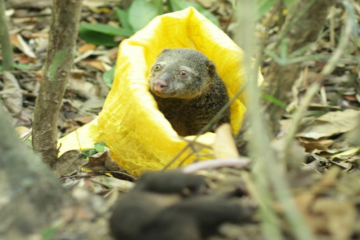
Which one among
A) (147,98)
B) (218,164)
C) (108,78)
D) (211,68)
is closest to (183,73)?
(211,68)

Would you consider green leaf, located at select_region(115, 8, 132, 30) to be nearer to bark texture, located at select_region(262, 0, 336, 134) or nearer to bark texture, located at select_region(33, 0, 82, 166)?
bark texture, located at select_region(33, 0, 82, 166)

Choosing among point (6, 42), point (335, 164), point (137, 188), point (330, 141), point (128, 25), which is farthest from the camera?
point (128, 25)

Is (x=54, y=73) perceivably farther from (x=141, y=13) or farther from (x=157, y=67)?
(x=141, y=13)

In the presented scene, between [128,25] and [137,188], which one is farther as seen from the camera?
[128,25]

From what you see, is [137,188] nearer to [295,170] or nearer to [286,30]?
[295,170]

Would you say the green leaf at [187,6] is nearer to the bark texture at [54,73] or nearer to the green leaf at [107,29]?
the green leaf at [107,29]

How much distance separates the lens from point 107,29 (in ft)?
17.9

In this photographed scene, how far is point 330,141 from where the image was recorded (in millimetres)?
4035

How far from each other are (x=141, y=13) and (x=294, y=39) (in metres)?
3.55

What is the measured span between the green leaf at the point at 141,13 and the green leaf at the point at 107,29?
0.23m

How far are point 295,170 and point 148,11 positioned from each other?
3.88m

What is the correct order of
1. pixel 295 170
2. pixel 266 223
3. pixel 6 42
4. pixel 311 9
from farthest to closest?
pixel 6 42 → pixel 311 9 → pixel 295 170 → pixel 266 223

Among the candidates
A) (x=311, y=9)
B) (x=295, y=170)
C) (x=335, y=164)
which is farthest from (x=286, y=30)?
(x=335, y=164)

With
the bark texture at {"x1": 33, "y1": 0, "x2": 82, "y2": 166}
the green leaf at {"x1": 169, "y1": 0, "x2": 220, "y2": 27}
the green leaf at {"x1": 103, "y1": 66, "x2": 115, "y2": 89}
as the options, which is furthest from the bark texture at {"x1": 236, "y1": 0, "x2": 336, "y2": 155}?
the green leaf at {"x1": 169, "y1": 0, "x2": 220, "y2": 27}
